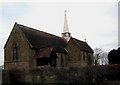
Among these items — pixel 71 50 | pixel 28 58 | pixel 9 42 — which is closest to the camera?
pixel 28 58

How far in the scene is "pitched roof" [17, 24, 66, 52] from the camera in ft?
152

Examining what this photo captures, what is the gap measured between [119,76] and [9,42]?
25.7 m

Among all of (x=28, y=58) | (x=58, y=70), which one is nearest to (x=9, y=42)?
(x=28, y=58)

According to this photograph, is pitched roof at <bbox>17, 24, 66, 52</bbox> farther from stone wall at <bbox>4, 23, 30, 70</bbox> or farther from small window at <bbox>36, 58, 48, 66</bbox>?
small window at <bbox>36, 58, 48, 66</bbox>

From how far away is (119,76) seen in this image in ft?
96.1

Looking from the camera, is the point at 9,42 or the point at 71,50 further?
the point at 71,50

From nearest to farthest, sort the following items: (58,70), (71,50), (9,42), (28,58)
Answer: (58,70)
(28,58)
(9,42)
(71,50)

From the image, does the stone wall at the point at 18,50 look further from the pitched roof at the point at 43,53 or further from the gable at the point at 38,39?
the pitched roof at the point at 43,53

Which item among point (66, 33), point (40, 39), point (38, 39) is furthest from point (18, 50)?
point (66, 33)

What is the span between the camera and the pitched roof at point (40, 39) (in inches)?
1819

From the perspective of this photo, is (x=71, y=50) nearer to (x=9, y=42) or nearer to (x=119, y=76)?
(x=9, y=42)

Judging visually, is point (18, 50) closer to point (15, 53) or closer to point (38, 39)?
point (15, 53)

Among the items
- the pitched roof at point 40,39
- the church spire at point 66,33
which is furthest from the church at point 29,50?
the church spire at point 66,33

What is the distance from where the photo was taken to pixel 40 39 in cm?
4909
